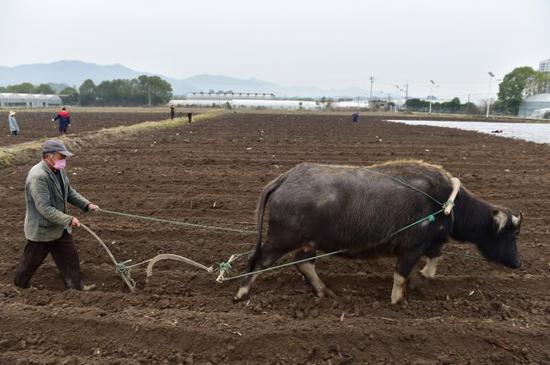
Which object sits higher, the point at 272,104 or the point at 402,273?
the point at 272,104

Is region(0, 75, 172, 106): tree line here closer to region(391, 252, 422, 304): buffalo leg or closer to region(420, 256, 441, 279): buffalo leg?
region(420, 256, 441, 279): buffalo leg

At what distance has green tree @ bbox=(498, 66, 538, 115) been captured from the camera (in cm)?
8050

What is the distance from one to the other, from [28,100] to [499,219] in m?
124

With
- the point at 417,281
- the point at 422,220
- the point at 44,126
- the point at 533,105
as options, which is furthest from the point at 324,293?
the point at 533,105

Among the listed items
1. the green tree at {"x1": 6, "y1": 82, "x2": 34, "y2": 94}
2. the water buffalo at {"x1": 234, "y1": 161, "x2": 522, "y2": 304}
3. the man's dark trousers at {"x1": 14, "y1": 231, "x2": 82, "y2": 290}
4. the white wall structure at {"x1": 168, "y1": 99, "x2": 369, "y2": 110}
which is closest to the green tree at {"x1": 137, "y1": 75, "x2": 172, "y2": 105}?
the white wall structure at {"x1": 168, "y1": 99, "x2": 369, "y2": 110}

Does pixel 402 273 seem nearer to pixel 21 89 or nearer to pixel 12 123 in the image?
pixel 12 123

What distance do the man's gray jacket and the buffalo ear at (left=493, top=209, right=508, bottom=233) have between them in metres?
5.14

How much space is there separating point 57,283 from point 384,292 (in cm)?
440

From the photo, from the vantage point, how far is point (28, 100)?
107m

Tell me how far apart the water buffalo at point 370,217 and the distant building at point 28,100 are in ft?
378

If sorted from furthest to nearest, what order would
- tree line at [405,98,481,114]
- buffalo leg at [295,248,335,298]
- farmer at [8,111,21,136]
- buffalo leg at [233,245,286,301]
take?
tree line at [405,98,481,114] → farmer at [8,111,21,136] → buffalo leg at [295,248,335,298] → buffalo leg at [233,245,286,301]

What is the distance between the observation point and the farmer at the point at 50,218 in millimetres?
4855

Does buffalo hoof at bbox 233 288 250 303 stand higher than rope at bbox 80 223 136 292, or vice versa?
rope at bbox 80 223 136 292

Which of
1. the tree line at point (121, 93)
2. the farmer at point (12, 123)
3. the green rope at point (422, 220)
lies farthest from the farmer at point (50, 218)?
the tree line at point (121, 93)
